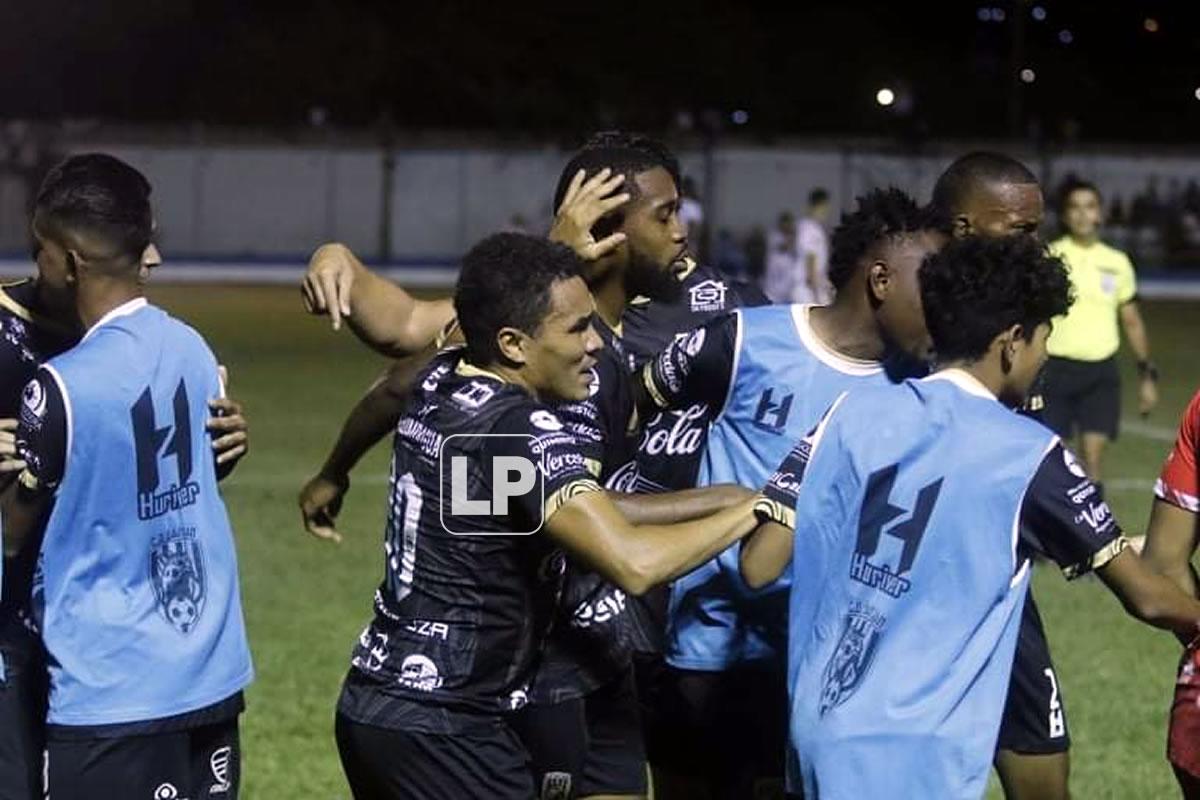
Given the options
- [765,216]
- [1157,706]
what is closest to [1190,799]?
[1157,706]

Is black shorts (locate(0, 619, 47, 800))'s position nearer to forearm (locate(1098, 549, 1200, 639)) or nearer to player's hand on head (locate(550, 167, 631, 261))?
player's hand on head (locate(550, 167, 631, 261))

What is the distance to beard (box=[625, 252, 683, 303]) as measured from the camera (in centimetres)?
588

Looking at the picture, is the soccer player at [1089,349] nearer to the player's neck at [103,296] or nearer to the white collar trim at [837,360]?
the white collar trim at [837,360]

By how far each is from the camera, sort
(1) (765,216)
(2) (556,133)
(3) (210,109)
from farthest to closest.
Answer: (3) (210,109), (2) (556,133), (1) (765,216)

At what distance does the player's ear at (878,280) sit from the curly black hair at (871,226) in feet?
0.22

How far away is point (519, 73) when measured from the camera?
60.0m

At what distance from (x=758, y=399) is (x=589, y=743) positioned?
1.02 m

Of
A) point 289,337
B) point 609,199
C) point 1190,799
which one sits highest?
point 609,199

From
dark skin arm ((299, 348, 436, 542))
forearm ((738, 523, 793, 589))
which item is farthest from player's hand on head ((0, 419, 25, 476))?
forearm ((738, 523, 793, 589))

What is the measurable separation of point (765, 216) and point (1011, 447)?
147 feet

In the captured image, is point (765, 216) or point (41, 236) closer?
point (41, 236)

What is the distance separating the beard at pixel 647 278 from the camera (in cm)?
588

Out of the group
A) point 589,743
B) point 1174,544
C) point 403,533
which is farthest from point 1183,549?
point 403,533

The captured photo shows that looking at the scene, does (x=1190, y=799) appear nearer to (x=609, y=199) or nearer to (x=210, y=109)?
(x=609, y=199)
